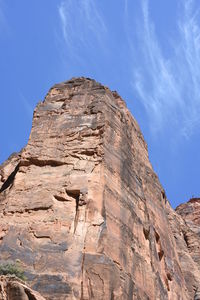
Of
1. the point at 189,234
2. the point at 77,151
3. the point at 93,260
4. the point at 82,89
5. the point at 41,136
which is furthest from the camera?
the point at 189,234

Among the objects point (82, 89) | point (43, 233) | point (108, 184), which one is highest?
point (82, 89)

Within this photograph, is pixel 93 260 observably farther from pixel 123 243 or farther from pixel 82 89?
pixel 82 89

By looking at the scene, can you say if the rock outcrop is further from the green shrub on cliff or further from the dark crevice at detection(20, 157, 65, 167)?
the dark crevice at detection(20, 157, 65, 167)

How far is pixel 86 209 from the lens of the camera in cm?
1409

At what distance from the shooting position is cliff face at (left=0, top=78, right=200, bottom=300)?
487 inches

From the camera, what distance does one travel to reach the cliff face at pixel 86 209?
40.6ft

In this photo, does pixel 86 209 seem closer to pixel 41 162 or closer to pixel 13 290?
pixel 41 162

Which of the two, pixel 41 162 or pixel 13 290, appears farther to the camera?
pixel 41 162

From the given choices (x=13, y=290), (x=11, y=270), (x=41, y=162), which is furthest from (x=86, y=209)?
(x=13, y=290)

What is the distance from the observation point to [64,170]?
15938 millimetres

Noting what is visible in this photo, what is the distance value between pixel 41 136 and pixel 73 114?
1.84 m

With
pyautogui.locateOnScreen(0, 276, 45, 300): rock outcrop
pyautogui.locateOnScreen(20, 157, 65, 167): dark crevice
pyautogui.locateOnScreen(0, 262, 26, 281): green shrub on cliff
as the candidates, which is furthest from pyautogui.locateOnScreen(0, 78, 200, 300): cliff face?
pyautogui.locateOnScreen(0, 276, 45, 300): rock outcrop

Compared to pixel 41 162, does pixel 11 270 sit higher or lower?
lower

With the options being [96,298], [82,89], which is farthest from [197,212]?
[96,298]
